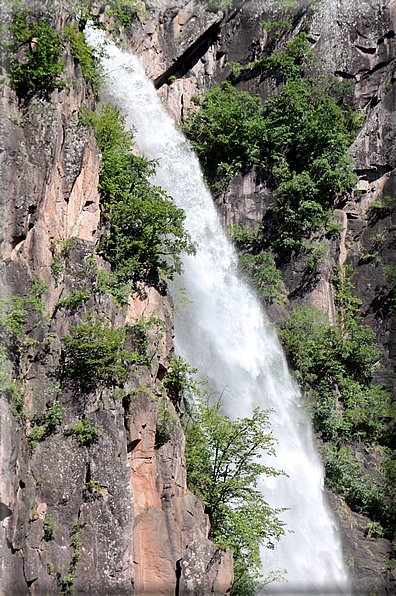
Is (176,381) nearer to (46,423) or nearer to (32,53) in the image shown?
(46,423)

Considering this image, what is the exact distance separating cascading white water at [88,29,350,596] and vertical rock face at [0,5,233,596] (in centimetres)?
359

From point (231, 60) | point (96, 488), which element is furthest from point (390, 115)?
point (96, 488)

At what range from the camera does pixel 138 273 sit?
11.9 metres

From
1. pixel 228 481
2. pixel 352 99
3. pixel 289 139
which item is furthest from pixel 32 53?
pixel 352 99

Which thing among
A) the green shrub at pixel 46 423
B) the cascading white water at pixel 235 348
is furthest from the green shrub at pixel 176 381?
the green shrub at pixel 46 423

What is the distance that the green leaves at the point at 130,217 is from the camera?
11.8 meters

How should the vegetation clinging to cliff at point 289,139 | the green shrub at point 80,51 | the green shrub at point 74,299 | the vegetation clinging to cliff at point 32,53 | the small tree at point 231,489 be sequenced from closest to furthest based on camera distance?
the green shrub at point 74,299 < the vegetation clinging to cliff at point 32,53 < the small tree at point 231,489 < the green shrub at point 80,51 < the vegetation clinging to cliff at point 289,139

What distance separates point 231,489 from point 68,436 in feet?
14.5

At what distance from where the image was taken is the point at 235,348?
15.6 metres

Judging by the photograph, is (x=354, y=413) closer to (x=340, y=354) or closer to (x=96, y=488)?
(x=340, y=354)

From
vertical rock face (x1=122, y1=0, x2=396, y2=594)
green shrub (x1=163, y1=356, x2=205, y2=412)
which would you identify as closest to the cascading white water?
vertical rock face (x1=122, y1=0, x2=396, y2=594)

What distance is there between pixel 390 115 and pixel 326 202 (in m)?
4.73

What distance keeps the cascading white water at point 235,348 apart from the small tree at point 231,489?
1.48 meters

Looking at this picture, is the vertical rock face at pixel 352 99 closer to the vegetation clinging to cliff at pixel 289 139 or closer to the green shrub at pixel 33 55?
the vegetation clinging to cliff at pixel 289 139
